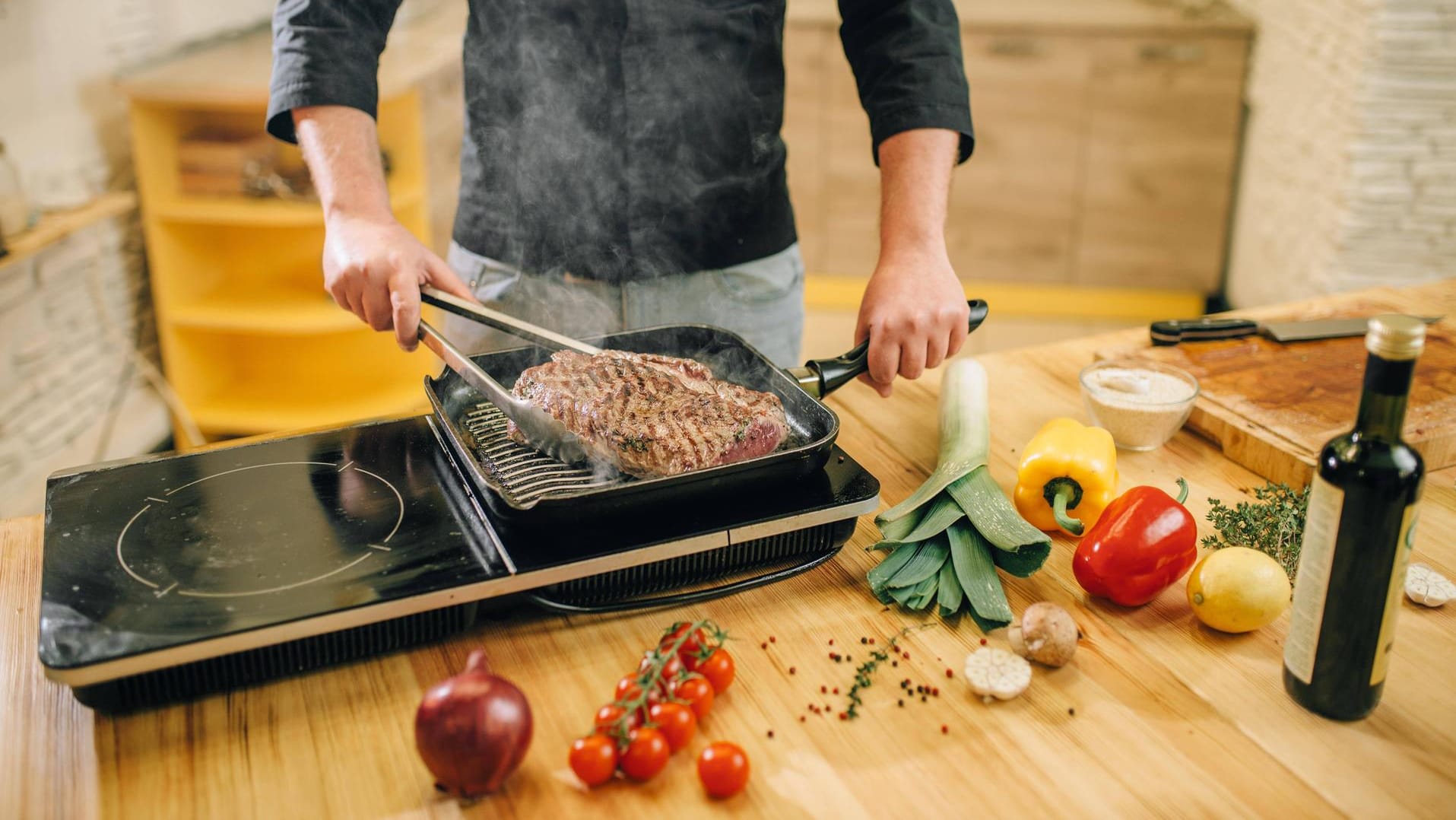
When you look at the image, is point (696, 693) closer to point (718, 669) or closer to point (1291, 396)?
point (718, 669)

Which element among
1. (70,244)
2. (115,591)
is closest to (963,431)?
(115,591)

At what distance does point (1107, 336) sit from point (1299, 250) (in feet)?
9.59

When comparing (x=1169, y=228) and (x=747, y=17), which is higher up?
(x=747, y=17)

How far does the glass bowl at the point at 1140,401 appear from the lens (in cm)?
174

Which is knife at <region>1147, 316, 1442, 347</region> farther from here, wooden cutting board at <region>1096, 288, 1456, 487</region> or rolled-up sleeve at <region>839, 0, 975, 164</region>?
rolled-up sleeve at <region>839, 0, 975, 164</region>

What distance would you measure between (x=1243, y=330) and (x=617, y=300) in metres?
1.24

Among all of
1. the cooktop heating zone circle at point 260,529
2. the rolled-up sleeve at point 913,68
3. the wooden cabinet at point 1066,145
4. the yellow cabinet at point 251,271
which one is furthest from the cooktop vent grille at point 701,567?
the wooden cabinet at point 1066,145

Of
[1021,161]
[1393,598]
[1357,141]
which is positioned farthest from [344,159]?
[1021,161]

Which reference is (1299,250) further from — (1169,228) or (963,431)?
(963,431)

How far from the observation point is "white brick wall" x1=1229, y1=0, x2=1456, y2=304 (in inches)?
157

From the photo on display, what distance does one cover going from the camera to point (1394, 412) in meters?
1.00

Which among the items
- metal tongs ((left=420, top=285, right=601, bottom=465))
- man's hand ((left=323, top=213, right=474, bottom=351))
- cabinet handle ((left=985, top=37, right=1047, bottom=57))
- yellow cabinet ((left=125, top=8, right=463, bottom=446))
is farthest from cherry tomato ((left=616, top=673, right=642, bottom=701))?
cabinet handle ((left=985, top=37, right=1047, bottom=57))

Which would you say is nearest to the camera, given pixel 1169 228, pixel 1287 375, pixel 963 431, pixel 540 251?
pixel 963 431

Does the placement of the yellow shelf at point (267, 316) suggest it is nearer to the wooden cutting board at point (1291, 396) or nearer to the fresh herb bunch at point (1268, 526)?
the wooden cutting board at point (1291, 396)
